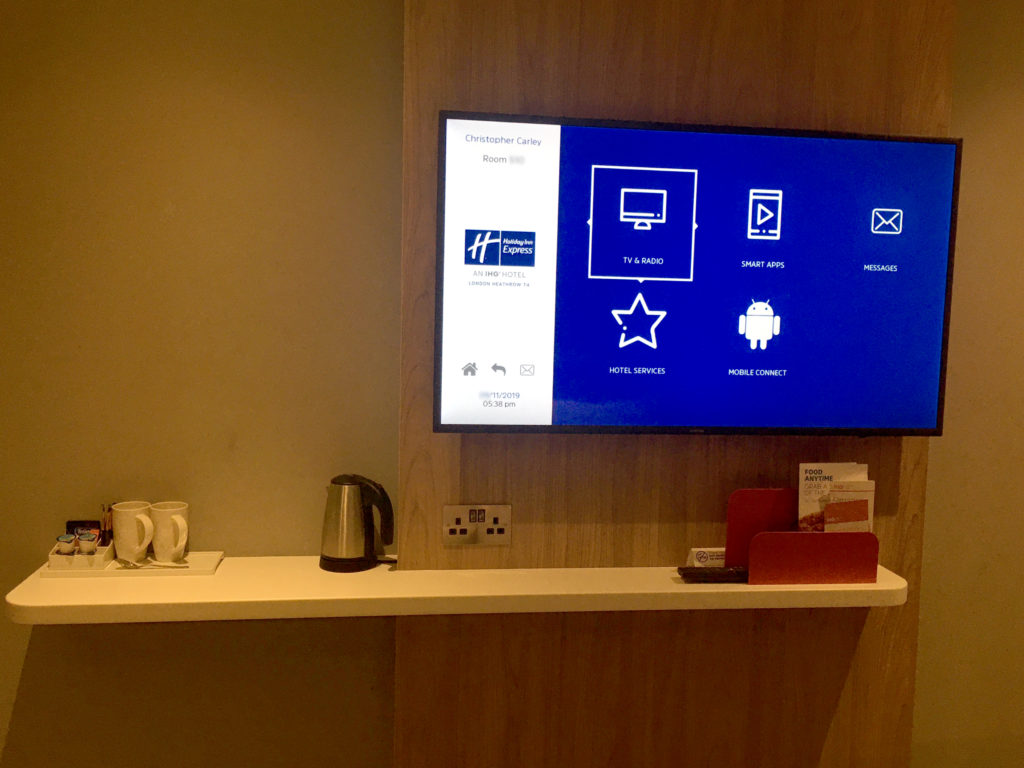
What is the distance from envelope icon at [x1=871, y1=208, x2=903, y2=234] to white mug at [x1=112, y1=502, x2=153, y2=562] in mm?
1862

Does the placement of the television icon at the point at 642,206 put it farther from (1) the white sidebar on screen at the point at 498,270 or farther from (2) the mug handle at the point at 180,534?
(2) the mug handle at the point at 180,534

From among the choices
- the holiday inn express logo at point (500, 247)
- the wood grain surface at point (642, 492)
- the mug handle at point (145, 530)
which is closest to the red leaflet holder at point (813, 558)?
the wood grain surface at point (642, 492)

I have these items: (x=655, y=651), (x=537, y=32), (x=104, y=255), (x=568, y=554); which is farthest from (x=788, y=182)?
(x=104, y=255)

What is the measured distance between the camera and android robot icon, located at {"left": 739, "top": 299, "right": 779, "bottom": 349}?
178cm

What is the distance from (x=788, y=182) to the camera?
5.79 ft

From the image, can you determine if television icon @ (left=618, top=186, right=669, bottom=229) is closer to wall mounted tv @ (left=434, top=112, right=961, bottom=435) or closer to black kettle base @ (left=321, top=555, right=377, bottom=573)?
wall mounted tv @ (left=434, top=112, right=961, bottom=435)

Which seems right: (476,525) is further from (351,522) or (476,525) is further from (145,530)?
(145,530)

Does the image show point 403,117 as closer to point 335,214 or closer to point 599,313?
point 335,214

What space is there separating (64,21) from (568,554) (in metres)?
1.75

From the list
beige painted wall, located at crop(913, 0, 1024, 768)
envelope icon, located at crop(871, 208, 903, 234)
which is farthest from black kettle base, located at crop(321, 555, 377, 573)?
beige painted wall, located at crop(913, 0, 1024, 768)

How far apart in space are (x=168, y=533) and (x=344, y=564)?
0.41 meters

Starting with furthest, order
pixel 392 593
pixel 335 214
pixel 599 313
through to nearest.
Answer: pixel 335 214
pixel 599 313
pixel 392 593

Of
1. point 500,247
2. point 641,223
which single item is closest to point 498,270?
point 500,247

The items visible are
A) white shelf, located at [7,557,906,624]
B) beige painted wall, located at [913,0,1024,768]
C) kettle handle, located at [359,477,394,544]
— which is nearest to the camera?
white shelf, located at [7,557,906,624]
